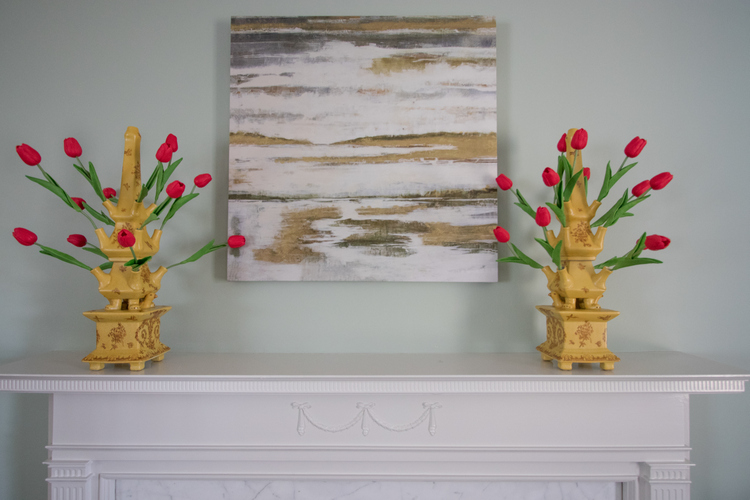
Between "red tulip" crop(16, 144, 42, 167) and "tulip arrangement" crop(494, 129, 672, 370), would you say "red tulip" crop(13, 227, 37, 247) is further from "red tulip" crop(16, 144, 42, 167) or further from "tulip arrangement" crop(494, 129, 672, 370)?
"tulip arrangement" crop(494, 129, 672, 370)

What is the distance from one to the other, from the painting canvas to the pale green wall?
84 mm

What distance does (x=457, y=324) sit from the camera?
4.83 ft

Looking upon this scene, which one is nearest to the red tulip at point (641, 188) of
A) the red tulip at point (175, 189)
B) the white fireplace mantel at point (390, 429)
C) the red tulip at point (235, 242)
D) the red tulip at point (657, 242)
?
the red tulip at point (657, 242)

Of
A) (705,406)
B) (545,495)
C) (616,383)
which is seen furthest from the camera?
(705,406)

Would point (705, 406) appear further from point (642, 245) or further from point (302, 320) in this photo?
point (302, 320)

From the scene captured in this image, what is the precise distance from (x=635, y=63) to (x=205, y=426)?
1930 millimetres

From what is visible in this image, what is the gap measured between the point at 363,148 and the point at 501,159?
0.51m

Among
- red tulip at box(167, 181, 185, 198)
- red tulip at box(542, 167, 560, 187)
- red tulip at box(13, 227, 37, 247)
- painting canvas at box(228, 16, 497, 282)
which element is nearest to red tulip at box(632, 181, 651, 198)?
red tulip at box(542, 167, 560, 187)

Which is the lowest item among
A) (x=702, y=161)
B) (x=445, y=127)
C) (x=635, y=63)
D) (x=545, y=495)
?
(x=545, y=495)

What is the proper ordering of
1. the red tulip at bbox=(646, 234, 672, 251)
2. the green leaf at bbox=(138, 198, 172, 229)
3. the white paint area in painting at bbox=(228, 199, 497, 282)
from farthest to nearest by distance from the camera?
the white paint area in painting at bbox=(228, 199, 497, 282)
the green leaf at bbox=(138, 198, 172, 229)
the red tulip at bbox=(646, 234, 672, 251)

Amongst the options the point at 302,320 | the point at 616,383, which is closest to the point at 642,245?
the point at 616,383

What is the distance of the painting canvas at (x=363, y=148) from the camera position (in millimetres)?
1442

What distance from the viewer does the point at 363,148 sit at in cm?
146

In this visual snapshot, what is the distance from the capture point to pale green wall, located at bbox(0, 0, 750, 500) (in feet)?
4.81
